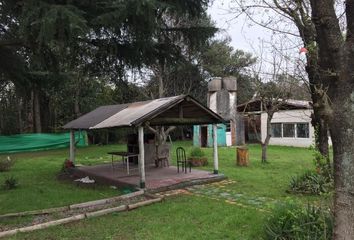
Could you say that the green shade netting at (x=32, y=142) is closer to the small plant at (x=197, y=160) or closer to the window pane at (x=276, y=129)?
the small plant at (x=197, y=160)

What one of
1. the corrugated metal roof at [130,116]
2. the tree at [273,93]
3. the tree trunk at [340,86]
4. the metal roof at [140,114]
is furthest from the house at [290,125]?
the tree trunk at [340,86]

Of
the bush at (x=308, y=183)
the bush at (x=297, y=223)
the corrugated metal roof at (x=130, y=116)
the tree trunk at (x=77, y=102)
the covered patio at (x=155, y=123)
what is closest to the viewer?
the bush at (x=297, y=223)

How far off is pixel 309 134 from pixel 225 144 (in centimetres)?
577

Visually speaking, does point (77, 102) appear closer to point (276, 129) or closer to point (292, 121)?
point (276, 129)

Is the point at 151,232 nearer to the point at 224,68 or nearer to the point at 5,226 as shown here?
the point at 5,226

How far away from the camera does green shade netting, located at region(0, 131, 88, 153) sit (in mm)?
27141

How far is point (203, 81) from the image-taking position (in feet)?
120

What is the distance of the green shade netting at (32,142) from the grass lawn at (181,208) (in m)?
12.4

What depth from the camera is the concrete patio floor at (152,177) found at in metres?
12.3

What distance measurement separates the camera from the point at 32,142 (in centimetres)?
2823

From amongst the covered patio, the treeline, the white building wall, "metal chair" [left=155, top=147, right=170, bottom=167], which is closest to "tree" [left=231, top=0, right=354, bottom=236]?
the treeline

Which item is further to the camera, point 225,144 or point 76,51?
point 225,144

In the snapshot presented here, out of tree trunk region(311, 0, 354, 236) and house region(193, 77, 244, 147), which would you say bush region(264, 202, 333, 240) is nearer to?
tree trunk region(311, 0, 354, 236)

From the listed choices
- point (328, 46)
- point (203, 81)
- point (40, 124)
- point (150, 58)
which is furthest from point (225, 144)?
point (328, 46)
